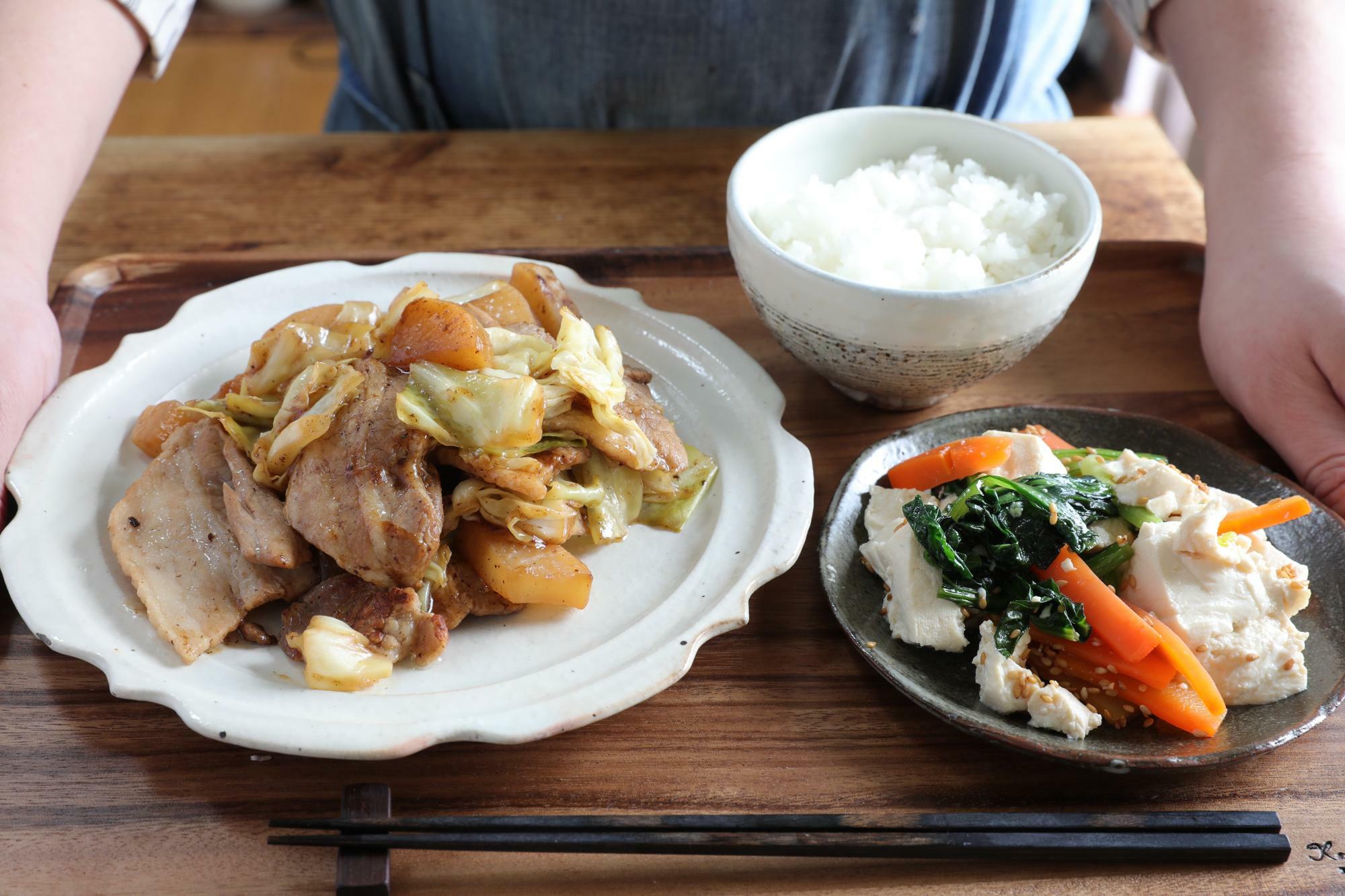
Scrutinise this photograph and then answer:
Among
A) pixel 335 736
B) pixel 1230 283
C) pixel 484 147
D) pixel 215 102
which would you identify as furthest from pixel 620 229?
pixel 215 102

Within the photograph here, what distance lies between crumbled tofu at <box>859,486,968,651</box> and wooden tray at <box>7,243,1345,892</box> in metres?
0.11

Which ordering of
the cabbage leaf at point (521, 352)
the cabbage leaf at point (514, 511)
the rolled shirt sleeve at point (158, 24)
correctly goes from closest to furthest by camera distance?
1. the cabbage leaf at point (514, 511)
2. the cabbage leaf at point (521, 352)
3. the rolled shirt sleeve at point (158, 24)

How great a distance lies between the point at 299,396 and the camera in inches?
68.0

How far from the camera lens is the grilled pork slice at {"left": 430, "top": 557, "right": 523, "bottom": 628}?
1.65 meters

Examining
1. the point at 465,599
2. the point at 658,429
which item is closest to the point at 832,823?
the point at 465,599

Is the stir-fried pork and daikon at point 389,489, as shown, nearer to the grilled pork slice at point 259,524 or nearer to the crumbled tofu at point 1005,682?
the grilled pork slice at point 259,524

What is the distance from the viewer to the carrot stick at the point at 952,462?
1.81m

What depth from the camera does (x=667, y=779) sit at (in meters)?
1.51

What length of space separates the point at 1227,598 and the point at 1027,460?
1.28 feet

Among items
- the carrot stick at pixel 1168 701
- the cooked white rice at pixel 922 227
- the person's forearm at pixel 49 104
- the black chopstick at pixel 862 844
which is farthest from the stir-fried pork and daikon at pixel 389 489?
the carrot stick at pixel 1168 701

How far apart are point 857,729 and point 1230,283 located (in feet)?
4.39

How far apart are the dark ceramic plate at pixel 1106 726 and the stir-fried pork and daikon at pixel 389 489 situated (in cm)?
36

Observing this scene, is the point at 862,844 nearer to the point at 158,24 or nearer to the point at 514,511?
the point at 514,511

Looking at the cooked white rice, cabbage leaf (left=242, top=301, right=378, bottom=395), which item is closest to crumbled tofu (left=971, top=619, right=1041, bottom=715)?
the cooked white rice
